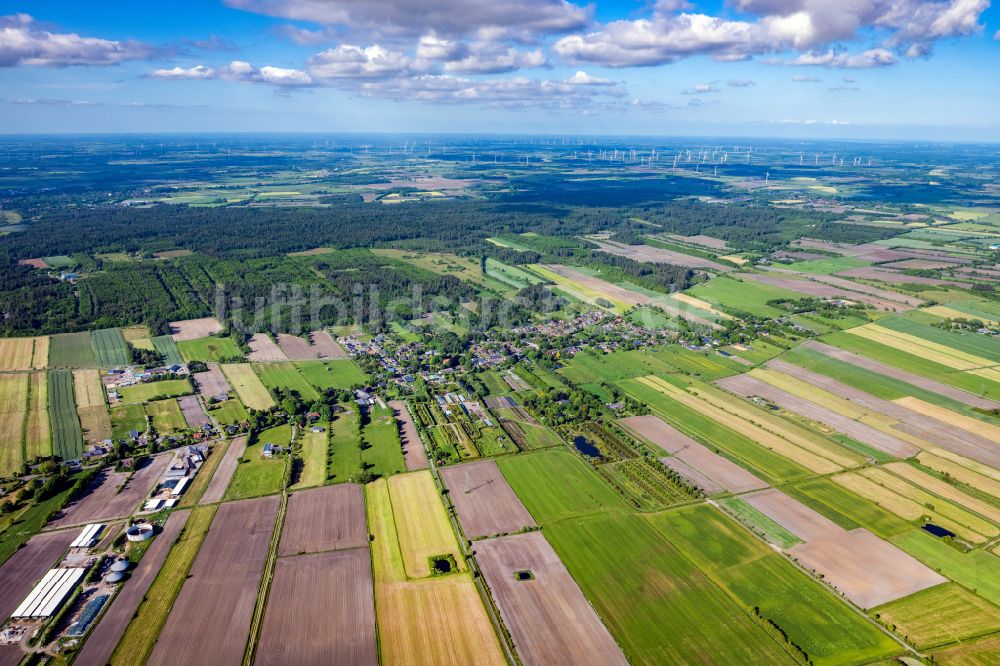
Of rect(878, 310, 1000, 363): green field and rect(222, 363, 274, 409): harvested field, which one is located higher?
rect(878, 310, 1000, 363): green field

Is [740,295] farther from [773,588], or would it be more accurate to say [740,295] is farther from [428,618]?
[428,618]

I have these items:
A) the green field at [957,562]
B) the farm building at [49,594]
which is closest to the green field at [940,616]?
the green field at [957,562]

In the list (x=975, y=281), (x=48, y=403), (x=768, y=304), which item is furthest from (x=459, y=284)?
(x=975, y=281)

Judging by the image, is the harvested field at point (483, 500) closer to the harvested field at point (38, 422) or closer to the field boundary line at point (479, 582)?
the field boundary line at point (479, 582)

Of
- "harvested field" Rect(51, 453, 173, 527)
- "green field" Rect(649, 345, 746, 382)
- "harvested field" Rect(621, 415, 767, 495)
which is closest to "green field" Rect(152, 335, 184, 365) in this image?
"harvested field" Rect(51, 453, 173, 527)

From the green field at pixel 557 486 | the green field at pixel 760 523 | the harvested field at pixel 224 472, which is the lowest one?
the green field at pixel 557 486

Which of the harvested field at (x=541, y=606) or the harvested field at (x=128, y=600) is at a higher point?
the harvested field at (x=128, y=600)

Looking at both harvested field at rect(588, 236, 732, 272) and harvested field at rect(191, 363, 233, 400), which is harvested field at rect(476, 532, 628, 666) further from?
harvested field at rect(588, 236, 732, 272)

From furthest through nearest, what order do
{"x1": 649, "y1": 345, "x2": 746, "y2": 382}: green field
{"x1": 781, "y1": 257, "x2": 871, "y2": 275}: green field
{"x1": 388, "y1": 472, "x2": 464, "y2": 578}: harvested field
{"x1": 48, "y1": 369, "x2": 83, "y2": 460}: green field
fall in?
{"x1": 781, "y1": 257, "x2": 871, "y2": 275}: green field < {"x1": 649, "y1": 345, "x2": 746, "y2": 382}: green field < {"x1": 48, "y1": 369, "x2": 83, "y2": 460}: green field < {"x1": 388, "y1": 472, "x2": 464, "y2": 578}: harvested field
